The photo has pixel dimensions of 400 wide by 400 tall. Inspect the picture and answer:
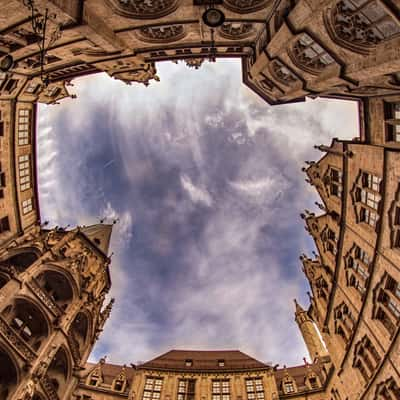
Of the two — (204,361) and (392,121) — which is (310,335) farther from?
(392,121)

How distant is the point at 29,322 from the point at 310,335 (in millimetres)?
40605

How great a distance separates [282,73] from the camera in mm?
21375

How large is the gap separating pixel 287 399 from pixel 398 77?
32.7 m

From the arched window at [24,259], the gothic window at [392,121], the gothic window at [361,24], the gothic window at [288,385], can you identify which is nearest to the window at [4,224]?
the arched window at [24,259]

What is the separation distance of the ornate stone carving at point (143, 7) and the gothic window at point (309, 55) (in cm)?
778

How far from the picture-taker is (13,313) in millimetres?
28781

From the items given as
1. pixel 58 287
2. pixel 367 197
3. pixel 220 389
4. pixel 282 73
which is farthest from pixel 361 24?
pixel 58 287

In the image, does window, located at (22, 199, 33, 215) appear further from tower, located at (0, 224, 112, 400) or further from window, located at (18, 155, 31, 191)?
tower, located at (0, 224, 112, 400)

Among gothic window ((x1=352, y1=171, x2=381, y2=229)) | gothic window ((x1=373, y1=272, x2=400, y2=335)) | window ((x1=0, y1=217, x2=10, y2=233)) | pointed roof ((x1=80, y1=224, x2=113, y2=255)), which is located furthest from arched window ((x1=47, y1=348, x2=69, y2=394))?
gothic window ((x1=352, y1=171, x2=381, y2=229))

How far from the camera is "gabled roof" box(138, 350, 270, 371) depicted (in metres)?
34.5

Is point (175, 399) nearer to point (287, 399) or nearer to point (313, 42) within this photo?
point (287, 399)

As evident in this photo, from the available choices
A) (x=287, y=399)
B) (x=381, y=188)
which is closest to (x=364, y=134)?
(x=381, y=188)

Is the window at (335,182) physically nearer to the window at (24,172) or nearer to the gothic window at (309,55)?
the gothic window at (309,55)

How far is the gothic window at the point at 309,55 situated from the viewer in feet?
53.1
